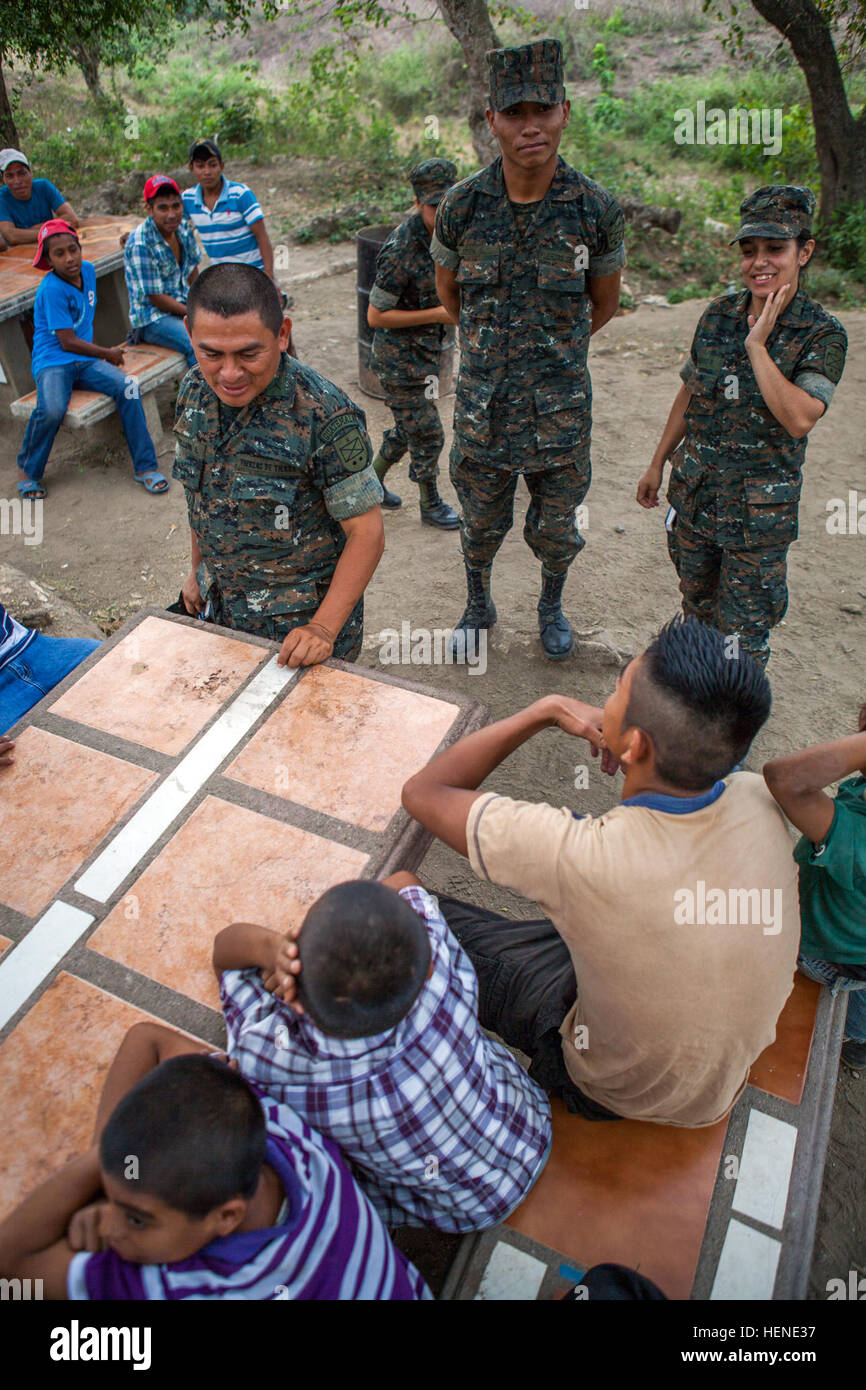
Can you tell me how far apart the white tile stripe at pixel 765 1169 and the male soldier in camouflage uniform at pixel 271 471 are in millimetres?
1499

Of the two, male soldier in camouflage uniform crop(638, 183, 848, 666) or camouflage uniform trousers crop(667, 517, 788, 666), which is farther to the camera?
camouflage uniform trousers crop(667, 517, 788, 666)

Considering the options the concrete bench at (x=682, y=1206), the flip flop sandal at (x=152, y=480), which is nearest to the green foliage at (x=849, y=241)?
the flip flop sandal at (x=152, y=480)

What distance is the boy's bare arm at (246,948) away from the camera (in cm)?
148

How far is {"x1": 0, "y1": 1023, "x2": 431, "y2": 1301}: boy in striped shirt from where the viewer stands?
44.1 inches

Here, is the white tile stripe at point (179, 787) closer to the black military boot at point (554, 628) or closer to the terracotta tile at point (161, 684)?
the terracotta tile at point (161, 684)

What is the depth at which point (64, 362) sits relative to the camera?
197 inches

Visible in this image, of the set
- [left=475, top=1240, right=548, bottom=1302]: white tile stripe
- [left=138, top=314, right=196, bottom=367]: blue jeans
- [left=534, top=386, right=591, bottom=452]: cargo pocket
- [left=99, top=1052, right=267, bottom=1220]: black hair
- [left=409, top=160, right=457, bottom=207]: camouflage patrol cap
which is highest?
[left=409, top=160, right=457, bottom=207]: camouflage patrol cap

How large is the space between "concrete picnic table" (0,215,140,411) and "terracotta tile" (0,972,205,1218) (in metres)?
5.08

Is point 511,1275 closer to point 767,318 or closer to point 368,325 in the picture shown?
point 767,318

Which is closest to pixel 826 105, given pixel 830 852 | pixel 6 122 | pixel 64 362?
pixel 64 362

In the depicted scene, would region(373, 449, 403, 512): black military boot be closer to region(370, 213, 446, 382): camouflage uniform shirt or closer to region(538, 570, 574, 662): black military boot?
region(370, 213, 446, 382): camouflage uniform shirt

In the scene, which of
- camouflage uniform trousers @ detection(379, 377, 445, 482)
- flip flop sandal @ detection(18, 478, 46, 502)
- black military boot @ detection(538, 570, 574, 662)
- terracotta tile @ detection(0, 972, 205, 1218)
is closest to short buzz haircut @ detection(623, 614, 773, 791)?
terracotta tile @ detection(0, 972, 205, 1218)

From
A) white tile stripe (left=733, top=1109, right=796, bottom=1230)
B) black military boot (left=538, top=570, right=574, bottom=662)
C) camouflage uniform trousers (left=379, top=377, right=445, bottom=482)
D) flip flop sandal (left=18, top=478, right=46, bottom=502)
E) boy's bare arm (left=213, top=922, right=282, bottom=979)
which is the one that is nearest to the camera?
boy's bare arm (left=213, top=922, right=282, bottom=979)
